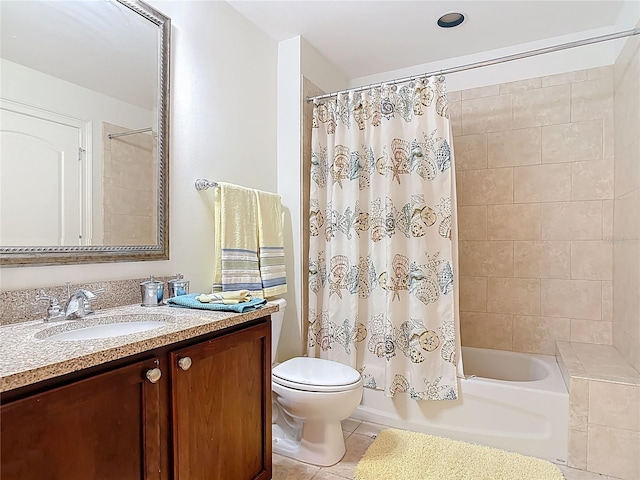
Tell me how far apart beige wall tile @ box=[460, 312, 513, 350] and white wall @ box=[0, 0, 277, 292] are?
173cm

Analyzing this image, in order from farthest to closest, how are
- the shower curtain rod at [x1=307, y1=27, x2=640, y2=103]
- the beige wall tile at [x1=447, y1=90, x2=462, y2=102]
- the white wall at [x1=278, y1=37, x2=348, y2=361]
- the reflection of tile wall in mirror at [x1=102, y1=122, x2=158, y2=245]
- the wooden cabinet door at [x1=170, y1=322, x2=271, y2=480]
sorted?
the beige wall tile at [x1=447, y1=90, x2=462, y2=102]
the white wall at [x1=278, y1=37, x2=348, y2=361]
the shower curtain rod at [x1=307, y1=27, x2=640, y2=103]
the reflection of tile wall in mirror at [x1=102, y1=122, x2=158, y2=245]
the wooden cabinet door at [x1=170, y1=322, x2=271, y2=480]

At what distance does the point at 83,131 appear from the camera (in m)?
1.42

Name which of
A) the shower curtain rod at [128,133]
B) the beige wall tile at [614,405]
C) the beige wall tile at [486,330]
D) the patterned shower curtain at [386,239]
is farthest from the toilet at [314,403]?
the beige wall tile at [486,330]

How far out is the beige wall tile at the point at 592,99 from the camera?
7.71ft

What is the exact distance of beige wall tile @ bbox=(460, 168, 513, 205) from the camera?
8.55 ft

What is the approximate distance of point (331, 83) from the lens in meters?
2.80

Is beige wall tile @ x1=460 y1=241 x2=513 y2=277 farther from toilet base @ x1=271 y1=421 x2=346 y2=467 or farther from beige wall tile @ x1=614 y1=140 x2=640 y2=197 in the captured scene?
toilet base @ x1=271 y1=421 x2=346 y2=467

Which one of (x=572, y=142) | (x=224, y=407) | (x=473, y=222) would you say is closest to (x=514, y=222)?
(x=473, y=222)

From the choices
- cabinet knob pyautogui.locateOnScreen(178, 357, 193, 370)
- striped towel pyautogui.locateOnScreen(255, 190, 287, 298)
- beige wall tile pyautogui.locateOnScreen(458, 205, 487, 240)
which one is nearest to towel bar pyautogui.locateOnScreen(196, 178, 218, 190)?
striped towel pyautogui.locateOnScreen(255, 190, 287, 298)

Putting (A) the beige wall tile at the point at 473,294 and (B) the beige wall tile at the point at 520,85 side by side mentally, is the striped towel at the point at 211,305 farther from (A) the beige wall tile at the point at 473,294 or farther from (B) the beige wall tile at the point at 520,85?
(B) the beige wall tile at the point at 520,85

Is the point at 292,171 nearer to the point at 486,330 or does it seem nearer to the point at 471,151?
the point at 471,151

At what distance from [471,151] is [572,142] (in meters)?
0.60

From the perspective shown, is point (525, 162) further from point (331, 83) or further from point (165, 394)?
point (165, 394)

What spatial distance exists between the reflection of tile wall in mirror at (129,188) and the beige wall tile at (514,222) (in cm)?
214
